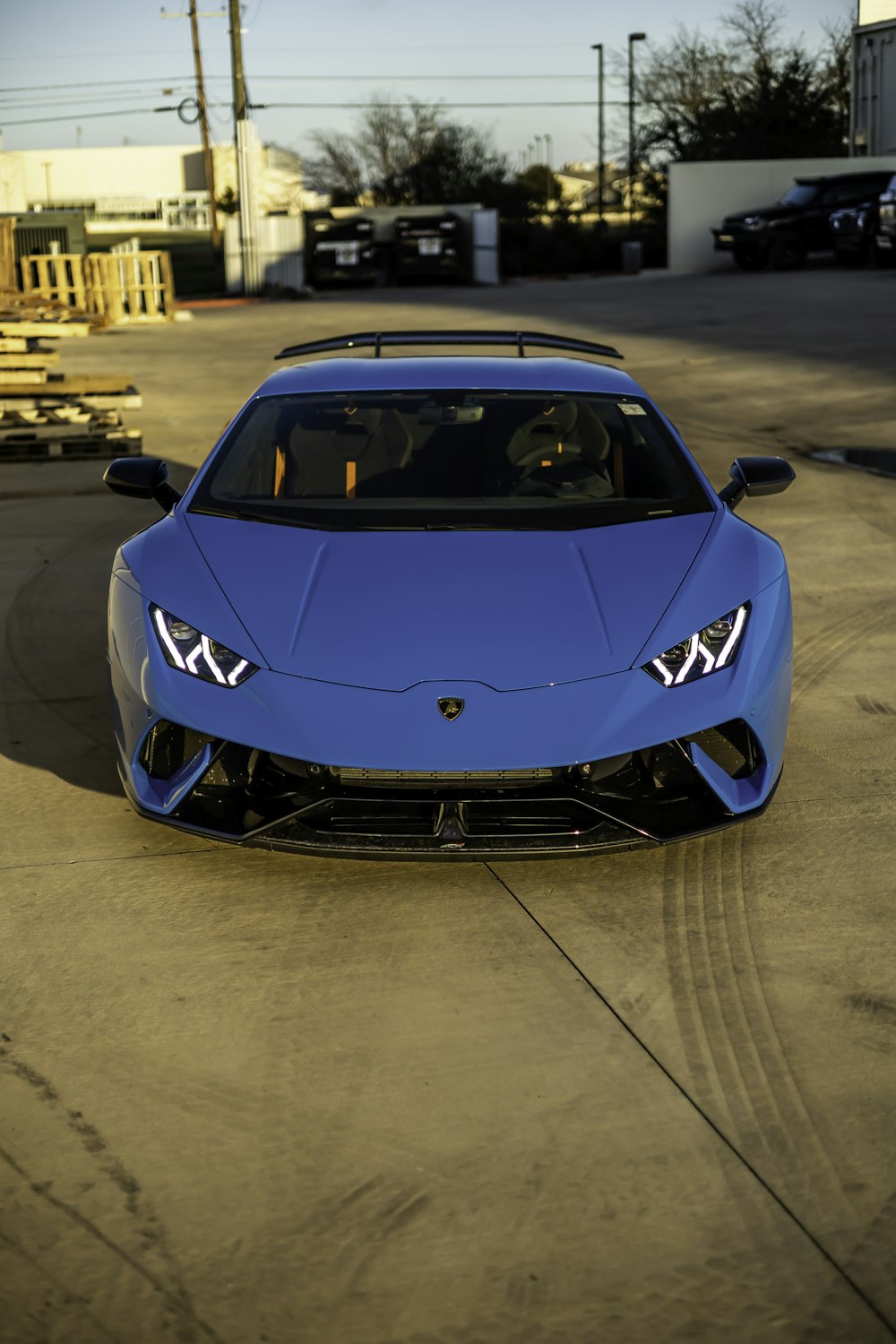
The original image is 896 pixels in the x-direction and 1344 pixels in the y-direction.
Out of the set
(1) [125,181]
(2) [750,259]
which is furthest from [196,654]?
(1) [125,181]

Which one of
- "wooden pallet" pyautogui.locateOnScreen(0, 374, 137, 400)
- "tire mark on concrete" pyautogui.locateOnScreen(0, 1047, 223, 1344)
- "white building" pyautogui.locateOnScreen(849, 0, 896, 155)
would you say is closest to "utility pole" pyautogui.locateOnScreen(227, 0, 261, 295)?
"white building" pyautogui.locateOnScreen(849, 0, 896, 155)

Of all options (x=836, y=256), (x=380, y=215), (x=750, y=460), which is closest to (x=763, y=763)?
(x=750, y=460)

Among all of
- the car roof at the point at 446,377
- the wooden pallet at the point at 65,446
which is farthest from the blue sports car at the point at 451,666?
the wooden pallet at the point at 65,446

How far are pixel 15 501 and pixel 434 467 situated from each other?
21.0ft

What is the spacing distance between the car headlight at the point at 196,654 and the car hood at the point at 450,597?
83 mm

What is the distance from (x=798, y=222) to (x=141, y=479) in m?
32.0

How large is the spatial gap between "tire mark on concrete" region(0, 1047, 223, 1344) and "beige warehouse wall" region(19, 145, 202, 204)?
119m

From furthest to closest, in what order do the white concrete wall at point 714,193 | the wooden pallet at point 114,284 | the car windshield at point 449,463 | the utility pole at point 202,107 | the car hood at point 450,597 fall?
the utility pole at point 202,107, the white concrete wall at point 714,193, the wooden pallet at point 114,284, the car windshield at point 449,463, the car hood at point 450,597

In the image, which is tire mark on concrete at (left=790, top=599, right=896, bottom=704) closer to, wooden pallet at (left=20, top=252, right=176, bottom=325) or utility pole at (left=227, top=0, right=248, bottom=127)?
wooden pallet at (left=20, top=252, right=176, bottom=325)

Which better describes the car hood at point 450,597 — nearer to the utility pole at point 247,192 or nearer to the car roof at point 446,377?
the car roof at point 446,377

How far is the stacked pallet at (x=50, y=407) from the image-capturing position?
1282 cm

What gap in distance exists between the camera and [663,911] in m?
4.11

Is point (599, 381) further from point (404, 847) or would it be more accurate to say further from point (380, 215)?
point (380, 215)

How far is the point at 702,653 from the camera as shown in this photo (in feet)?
13.8
